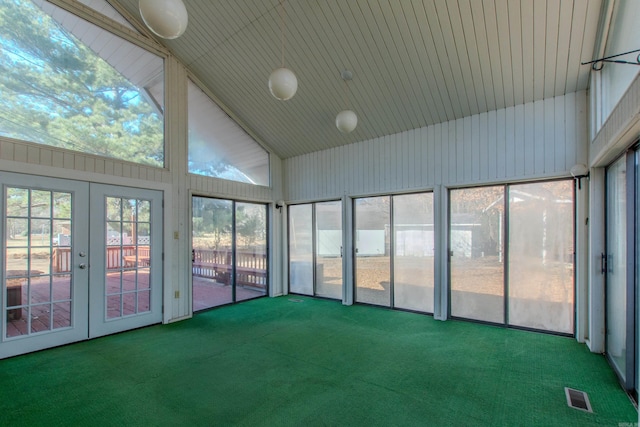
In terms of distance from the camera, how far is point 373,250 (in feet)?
18.6

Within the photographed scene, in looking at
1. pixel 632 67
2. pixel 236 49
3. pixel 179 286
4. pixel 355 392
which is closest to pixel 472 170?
pixel 632 67

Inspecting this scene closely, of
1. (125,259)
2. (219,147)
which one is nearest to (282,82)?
(219,147)

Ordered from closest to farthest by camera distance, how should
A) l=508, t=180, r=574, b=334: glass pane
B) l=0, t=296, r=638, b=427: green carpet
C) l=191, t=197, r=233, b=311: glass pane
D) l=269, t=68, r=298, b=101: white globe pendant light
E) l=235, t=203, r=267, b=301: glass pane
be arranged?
l=0, t=296, r=638, b=427: green carpet < l=269, t=68, r=298, b=101: white globe pendant light < l=508, t=180, r=574, b=334: glass pane < l=191, t=197, r=233, b=311: glass pane < l=235, t=203, r=267, b=301: glass pane

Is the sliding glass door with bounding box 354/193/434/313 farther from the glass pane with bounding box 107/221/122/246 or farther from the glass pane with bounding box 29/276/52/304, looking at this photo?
the glass pane with bounding box 29/276/52/304

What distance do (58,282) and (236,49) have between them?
12.6ft

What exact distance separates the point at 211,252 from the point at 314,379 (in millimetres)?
3377

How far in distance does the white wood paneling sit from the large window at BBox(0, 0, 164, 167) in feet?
10.1

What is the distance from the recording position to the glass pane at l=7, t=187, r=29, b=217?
136 inches

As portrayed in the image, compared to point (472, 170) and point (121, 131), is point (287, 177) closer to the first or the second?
point (121, 131)

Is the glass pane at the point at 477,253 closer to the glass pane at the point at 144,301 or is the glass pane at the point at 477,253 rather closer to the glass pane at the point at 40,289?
the glass pane at the point at 144,301

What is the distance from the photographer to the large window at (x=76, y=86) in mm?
3555

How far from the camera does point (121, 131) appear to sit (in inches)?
173

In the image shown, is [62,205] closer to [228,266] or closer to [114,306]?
[114,306]

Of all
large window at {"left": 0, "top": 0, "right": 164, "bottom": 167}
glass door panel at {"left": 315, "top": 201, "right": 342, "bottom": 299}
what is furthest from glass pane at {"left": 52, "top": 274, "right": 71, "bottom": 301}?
glass door panel at {"left": 315, "top": 201, "right": 342, "bottom": 299}
